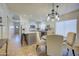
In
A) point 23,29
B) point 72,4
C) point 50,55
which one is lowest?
point 50,55

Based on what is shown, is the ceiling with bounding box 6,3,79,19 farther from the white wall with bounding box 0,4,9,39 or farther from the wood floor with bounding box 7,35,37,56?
the wood floor with bounding box 7,35,37,56

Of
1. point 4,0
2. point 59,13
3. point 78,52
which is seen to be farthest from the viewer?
point 59,13

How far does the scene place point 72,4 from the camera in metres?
1.59

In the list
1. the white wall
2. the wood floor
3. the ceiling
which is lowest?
the wood floor

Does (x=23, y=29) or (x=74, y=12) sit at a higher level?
(x=74, y=12)

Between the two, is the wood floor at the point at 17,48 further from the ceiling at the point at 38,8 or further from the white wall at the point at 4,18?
the ceiling at the point at 38,8

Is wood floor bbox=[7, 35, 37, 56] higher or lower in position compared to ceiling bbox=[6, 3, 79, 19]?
lower

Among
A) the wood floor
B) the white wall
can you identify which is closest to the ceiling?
the white wall

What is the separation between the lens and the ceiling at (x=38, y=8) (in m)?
1.62

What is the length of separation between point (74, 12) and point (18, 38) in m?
0.87

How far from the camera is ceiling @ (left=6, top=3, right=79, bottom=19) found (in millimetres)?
1618

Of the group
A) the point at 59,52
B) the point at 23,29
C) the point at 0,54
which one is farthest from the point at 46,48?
the point at 0,54

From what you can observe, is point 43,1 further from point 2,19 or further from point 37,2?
point 2,19

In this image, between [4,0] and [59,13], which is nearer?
[4,0]
